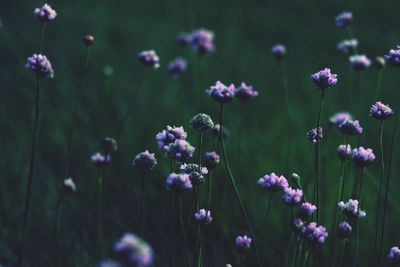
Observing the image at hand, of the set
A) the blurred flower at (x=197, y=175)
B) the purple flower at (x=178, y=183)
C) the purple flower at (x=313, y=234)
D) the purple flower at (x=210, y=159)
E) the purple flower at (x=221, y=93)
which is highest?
the purple flower at (x=221, y=93)

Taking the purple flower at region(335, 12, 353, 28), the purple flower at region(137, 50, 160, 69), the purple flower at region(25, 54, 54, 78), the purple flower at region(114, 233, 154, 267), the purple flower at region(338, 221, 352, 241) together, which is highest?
the purple flower at region(335, 12, 353, 28)

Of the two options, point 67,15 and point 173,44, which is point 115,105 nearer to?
point 173,44

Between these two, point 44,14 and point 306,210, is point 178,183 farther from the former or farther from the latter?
point 44,14

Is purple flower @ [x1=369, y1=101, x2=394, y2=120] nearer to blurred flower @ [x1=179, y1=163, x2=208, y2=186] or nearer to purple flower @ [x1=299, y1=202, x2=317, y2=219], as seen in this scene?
purple flower @ [x1=299, y1=202, x2=317, y2=219]

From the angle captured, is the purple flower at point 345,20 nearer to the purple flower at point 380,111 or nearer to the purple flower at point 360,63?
the purple flower at point 360,63

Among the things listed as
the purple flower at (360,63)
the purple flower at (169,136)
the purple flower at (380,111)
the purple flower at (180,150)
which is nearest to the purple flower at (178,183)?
the purple flower at (180,150)

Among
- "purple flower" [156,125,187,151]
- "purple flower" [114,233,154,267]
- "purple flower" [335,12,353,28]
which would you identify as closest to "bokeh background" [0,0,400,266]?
"purple flower" [335,12,353,28]

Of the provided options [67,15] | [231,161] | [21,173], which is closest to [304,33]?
[67,15]

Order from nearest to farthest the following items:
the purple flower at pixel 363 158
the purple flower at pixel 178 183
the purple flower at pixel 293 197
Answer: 1. the purple flower at pixel 178 183
2. the purple flower at pixel 293 197
3. the purple flower at pixel 363 158

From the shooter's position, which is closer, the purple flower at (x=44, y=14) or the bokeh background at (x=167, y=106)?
the purple flower at (x=44, y=14)

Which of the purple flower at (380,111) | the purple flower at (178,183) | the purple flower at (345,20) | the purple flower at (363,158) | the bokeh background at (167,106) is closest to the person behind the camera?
the purple flower at (178,183)
